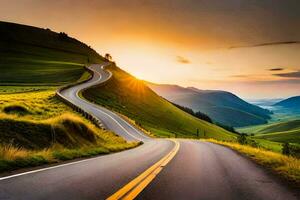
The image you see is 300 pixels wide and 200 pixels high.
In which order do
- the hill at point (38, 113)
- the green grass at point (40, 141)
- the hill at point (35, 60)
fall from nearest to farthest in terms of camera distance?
the green grass at point (40, 141)
the hill at point (38, 113)
the hill at point (35, 60)

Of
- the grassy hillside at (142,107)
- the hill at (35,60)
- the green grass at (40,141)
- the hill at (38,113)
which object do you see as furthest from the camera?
the hill at (35,60)

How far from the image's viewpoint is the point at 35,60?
5669 inches

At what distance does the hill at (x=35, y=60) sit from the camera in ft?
341

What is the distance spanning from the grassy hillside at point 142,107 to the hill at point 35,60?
40.2 ft

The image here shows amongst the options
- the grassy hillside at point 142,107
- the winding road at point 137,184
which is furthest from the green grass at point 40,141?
the grassy hillside at point 142,107

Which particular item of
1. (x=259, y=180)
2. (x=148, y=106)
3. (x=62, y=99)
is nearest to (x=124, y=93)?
(x=148, y=106)

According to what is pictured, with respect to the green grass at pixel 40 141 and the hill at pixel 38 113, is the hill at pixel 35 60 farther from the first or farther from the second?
the green grass at pixel 40 141

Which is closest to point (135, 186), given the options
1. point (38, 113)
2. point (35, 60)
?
point (38, 113)

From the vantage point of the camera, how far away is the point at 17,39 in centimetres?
18425

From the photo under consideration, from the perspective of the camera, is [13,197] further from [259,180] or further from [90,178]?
[259,180]

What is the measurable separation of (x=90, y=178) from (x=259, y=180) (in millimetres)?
4706

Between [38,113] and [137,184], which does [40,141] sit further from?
[38,113]

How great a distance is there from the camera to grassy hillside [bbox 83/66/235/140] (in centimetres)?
8856

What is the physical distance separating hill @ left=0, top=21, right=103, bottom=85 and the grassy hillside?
40.2 ft
